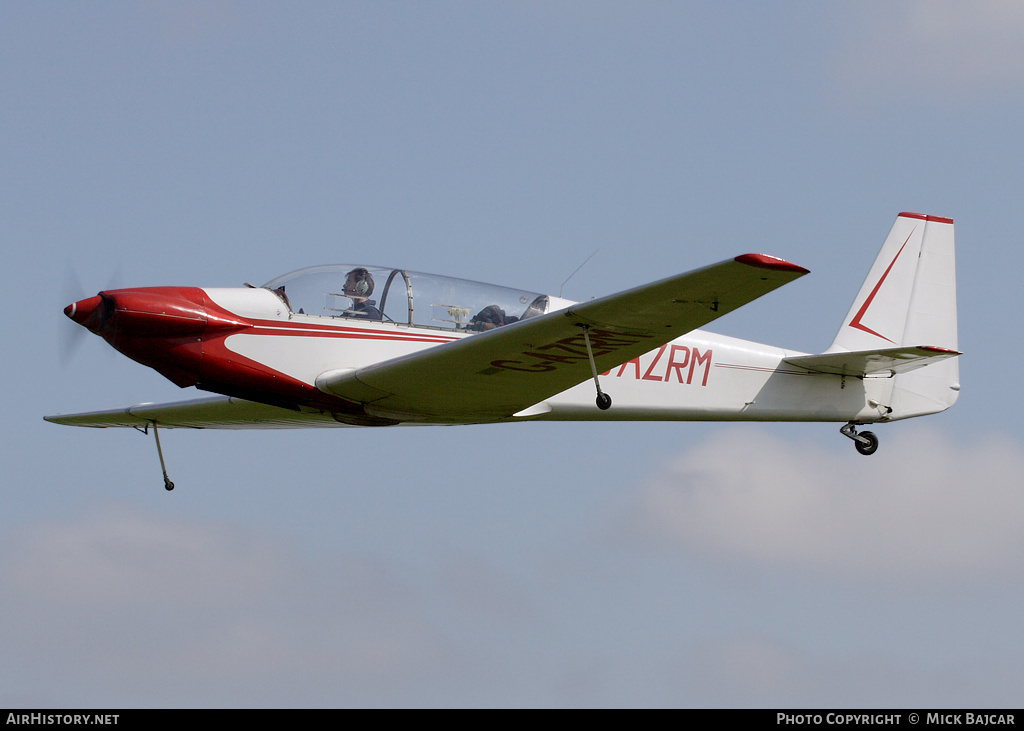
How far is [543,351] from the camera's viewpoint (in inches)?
394

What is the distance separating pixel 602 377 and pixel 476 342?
7.17 feet

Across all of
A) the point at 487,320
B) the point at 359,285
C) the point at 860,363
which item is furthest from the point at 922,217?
the point at 359,285

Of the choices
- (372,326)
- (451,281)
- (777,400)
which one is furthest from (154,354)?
(777,400)

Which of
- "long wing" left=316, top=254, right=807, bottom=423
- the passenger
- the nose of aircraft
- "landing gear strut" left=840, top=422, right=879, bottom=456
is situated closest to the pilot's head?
"long wing" left=316, top=254, right=807, bottom=423

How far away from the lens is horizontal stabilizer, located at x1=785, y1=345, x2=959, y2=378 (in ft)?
39.9

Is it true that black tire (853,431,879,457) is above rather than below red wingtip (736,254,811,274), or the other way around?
below

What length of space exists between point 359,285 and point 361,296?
0.10 metres

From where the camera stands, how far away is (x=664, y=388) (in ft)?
39.3

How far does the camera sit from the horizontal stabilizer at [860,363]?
12148mm

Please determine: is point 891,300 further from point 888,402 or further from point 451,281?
point 451,281

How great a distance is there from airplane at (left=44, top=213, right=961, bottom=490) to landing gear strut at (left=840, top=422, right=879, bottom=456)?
0.07ft

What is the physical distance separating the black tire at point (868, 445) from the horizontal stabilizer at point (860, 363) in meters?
0.62

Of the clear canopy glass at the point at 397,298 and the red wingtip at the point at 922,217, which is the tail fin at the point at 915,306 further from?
the clear canopy glass at the point at 397,298

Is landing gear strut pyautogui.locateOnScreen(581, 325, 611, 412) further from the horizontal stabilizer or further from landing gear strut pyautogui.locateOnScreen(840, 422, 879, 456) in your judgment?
landing gear strut pyautogui.locateOnScreen(840, 422, 879, 456)
